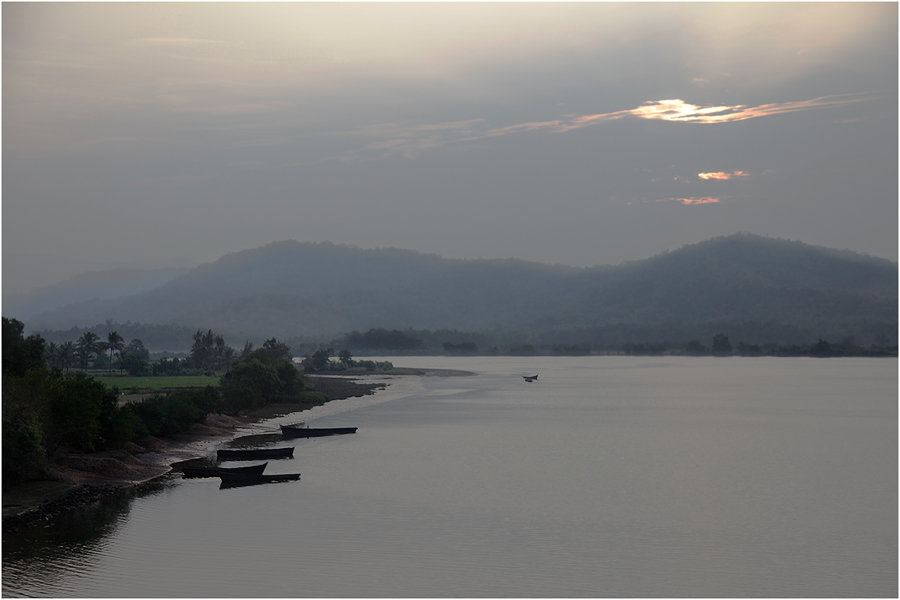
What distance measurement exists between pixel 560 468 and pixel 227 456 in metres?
25.6

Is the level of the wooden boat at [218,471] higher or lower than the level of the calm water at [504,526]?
higher

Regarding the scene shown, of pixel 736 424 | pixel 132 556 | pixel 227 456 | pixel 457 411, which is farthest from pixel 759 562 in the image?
pixel 457 411

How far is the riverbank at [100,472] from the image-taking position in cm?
4678

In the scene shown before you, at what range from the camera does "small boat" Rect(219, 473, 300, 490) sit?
2303 inches

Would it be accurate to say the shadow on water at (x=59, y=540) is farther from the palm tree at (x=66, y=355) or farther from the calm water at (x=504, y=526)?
the palm tree at (x=66, y=355)

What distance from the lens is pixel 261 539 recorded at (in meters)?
44.8

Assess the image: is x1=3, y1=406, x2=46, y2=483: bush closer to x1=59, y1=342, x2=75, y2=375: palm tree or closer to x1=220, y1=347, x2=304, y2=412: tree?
x1=220, y1=347, x2=304, y2=412: tree

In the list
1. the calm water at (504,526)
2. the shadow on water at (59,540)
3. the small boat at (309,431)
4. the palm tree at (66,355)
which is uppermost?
the palm tree at (66,355)

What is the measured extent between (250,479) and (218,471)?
2.13m

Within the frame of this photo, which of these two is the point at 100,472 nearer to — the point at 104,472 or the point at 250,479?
the point at 104,472

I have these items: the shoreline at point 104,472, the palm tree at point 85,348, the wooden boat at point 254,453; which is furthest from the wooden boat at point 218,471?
the palm tree at point 85,348

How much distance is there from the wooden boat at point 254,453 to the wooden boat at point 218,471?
8485 mm

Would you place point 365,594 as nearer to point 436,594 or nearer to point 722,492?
point 436,594

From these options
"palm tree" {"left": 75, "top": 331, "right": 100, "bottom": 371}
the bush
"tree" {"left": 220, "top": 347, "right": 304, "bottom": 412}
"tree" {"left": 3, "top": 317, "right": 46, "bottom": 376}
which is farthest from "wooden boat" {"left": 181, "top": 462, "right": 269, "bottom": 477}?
"palm tree" {"left": 75, "top": 331, "right": 100, "bottom": 371}
